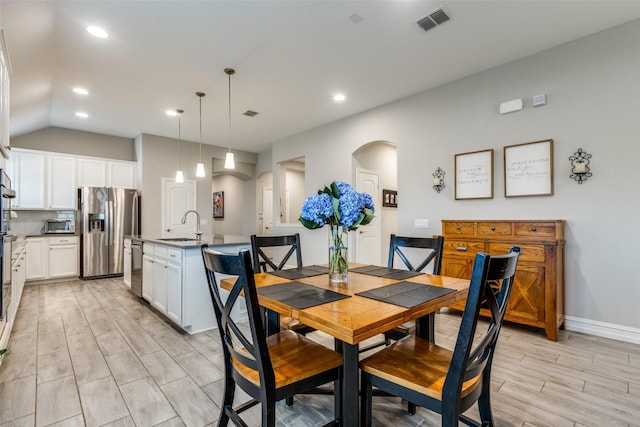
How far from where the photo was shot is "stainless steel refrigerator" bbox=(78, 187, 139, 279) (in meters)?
5.45

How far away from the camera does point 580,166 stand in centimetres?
293

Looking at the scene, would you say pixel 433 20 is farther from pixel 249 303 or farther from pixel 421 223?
pixel 249 303

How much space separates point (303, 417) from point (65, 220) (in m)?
6.07

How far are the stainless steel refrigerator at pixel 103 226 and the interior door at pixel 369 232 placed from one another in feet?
14.3

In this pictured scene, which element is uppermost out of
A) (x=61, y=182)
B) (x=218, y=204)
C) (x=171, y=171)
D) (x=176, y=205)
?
(x=171, y=171)

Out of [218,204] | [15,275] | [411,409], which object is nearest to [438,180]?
[411,409]

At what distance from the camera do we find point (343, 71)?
3625mm

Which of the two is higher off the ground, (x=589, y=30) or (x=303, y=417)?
(x=589, y=30)

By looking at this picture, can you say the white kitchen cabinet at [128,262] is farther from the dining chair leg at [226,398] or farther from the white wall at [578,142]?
the white wall at [578,142]

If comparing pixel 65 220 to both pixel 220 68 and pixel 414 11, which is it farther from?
pixel 414 11

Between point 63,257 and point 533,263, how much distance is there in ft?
23.0

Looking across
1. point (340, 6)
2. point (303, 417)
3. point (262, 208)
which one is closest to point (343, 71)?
point (340, 6)

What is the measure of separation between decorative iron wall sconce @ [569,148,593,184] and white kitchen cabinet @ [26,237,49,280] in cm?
755

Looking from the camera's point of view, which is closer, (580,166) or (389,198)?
(580,166)
